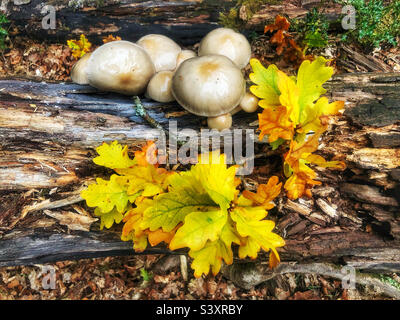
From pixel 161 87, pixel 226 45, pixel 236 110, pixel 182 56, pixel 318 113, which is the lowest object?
pixel 236 110

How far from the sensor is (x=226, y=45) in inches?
125

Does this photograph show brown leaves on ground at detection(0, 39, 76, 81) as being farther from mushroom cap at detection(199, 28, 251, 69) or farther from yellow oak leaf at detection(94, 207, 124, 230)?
yellow oak leaf at detection(94, 207, 124, 230)

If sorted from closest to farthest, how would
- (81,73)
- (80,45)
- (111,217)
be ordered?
(111,217) → (81,73) → (80,45)

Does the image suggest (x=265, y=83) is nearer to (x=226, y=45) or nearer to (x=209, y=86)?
(x=209, y=86)

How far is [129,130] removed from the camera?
304 cm

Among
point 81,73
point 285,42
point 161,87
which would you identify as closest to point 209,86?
point 161,87

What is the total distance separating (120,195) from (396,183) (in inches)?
99.6

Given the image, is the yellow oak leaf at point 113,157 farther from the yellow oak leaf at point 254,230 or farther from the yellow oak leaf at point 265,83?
the yellow oak leaf at point 265,83

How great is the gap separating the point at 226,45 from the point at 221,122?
93 centimetres

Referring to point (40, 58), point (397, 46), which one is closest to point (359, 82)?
point (397, 46)

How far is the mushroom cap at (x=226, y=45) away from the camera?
3.17 metres

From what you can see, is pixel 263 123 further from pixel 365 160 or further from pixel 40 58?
pixel 40 58

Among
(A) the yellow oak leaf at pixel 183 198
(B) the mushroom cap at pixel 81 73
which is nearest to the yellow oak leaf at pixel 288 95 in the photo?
(A) the yellow oak leaf at pixel 183 198

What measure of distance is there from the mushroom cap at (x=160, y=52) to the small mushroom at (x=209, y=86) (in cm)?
66
